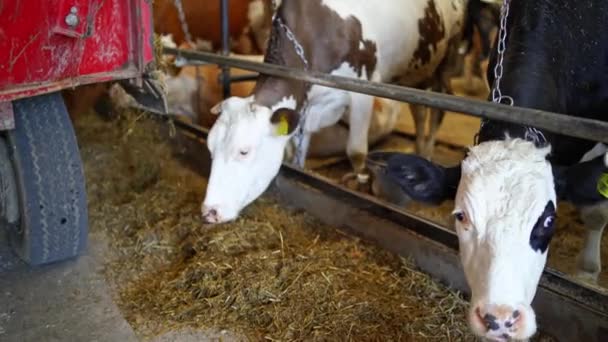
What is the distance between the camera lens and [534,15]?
300 cm

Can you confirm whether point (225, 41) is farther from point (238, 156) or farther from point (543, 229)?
point (543, 229)

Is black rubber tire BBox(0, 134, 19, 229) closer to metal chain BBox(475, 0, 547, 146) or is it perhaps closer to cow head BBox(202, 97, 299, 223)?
cow head BBox(202, 97, 299, 223)

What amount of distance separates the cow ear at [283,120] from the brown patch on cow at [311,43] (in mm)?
262

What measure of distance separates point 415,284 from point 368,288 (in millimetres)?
236

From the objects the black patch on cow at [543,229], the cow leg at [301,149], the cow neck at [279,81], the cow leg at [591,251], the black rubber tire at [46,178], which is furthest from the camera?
the cow leg at [301,149]

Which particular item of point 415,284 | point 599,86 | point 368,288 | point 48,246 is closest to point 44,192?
point 48,246

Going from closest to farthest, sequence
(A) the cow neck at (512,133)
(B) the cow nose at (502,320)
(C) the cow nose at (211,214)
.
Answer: (B) the cow nose at (502,320) → (A) the cow neck at (512,133) → (C) the cow nose at (211,214)

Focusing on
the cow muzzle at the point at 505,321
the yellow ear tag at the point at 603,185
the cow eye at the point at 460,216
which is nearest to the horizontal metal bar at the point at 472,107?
the yellow ear tag at the point at 603,185

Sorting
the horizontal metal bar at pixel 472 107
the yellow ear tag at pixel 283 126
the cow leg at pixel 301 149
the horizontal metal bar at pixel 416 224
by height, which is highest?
the horizontal metal bar at pixel 472 107

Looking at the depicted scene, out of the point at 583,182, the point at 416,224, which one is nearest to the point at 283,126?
the point at 416,224

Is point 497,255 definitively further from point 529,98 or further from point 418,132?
point 418,132

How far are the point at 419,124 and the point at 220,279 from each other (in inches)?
130

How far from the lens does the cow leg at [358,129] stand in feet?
14.2

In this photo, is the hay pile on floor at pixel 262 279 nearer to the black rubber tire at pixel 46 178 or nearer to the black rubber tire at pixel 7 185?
the black rubber tire at pixel 46 178
